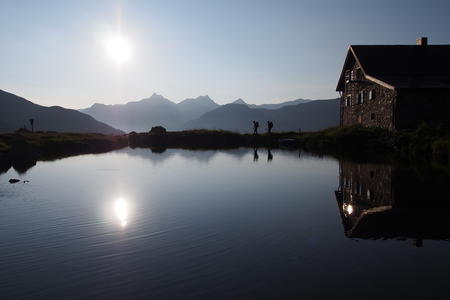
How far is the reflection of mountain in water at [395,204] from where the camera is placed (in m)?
8.89

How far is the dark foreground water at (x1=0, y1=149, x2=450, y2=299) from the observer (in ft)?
19.5

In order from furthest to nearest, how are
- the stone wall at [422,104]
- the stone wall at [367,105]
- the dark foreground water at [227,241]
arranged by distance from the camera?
the stone wall at [367,105], the stone wall at [422,104], the dark foreground water at [227,241]

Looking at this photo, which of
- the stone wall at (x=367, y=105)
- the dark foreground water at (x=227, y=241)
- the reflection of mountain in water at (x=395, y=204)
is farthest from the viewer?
the stone wall at (x=367, y=105)

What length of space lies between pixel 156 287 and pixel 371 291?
3.51 metres

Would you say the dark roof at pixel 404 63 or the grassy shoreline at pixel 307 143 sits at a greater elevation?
the dark roof at pixel 404 63

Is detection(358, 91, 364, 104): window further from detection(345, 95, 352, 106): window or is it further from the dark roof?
detection(345, 95, 352, 106): window

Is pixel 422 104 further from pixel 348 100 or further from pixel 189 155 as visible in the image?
pixel 189 155

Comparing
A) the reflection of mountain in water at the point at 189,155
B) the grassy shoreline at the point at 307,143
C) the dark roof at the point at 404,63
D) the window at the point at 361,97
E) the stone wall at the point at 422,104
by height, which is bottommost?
the reflection of mountain in water at the point at 189,155

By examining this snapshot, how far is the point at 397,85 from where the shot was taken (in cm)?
3058

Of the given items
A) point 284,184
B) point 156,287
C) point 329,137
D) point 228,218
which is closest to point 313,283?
point 156,287

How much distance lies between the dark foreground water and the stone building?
16.6 metres

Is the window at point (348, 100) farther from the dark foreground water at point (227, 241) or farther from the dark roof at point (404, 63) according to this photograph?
the dark foreground water at point (227, 241)

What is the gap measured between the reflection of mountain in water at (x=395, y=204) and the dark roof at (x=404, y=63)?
Result: 17.2 metres

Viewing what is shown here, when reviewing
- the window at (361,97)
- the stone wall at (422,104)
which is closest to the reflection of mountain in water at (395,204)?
the stone wall at (422,104)
